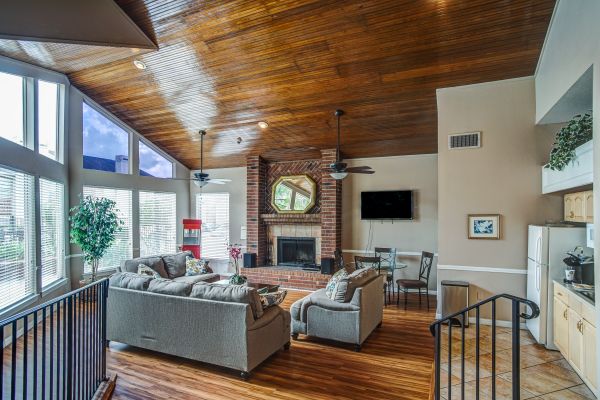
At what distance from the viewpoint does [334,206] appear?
285 inches

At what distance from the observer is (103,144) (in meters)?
7.04

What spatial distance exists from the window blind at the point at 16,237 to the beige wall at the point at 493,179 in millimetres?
5959

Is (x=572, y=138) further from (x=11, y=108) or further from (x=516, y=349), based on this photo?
(x=11, y=108)

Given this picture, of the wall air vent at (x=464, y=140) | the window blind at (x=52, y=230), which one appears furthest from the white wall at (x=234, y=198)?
the wall air vent at (x=464, y=140)

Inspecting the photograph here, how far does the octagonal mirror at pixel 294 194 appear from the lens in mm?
7679

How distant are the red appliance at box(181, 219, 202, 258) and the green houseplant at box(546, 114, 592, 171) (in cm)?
724

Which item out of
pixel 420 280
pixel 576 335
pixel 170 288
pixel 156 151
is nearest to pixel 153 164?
pixel 156 151

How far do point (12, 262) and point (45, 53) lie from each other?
295 cm

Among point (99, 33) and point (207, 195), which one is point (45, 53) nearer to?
point (99, 33)

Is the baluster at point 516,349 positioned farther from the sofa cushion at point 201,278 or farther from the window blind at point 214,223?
the window blind at point 214,223

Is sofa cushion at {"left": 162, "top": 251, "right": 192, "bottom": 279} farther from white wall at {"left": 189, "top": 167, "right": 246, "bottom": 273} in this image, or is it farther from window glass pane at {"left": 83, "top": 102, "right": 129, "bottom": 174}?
window glass pane at {"left": 83, "top": 102, "right": 129, "bottom": 174}

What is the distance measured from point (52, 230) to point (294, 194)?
4611mm

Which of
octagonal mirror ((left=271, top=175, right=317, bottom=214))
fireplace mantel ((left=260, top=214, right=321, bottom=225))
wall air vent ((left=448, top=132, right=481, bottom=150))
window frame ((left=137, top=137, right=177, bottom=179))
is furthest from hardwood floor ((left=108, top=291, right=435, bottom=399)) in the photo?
window frame ((left=137, top=137, right=177, bottom=179))

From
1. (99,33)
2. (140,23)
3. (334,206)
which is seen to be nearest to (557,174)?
(334,206)
